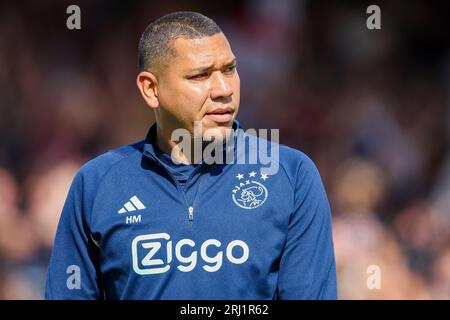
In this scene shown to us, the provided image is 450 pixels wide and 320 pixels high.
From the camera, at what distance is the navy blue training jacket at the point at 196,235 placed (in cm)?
314

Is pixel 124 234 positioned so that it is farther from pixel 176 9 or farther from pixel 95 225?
pixel 176 9

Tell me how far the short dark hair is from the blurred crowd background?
285cm

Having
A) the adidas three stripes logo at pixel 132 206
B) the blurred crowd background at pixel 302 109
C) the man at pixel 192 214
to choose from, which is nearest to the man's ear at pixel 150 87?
the man at pixel 192 214

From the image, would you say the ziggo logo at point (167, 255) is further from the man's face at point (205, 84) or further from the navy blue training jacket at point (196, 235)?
the man's face at point (205, 84)

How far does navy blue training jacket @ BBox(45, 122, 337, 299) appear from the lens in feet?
10.3

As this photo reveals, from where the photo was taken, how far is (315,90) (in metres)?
6.80

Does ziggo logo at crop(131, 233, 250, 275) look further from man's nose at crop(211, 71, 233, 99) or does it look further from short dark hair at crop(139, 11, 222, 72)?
short dark hair at crop(139, 11, 222, 72)

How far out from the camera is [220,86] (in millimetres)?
3291

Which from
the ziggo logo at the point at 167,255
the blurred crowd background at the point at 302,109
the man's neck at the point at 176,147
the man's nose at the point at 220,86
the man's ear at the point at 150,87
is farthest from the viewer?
the blurred crowd background at the point at 302,109

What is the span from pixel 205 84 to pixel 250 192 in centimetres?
45

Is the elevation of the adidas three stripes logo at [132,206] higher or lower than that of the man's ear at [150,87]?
lower

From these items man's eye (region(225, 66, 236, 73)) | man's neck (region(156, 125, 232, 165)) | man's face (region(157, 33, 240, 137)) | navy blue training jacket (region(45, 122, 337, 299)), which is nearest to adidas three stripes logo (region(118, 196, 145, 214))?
navy blue training jacket (region(45, 122, 337, 299))

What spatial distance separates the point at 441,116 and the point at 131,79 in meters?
2.43

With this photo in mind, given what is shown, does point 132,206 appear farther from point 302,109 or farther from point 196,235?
point 302,109
